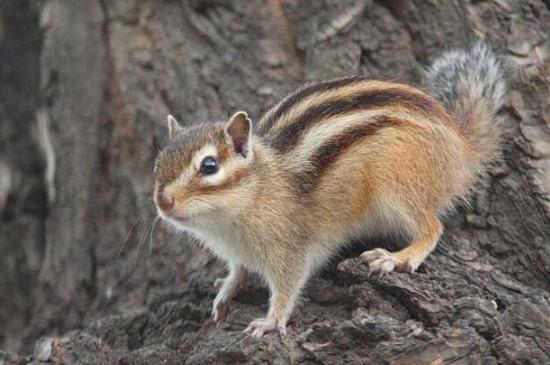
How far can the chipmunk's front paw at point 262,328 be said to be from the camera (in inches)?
174

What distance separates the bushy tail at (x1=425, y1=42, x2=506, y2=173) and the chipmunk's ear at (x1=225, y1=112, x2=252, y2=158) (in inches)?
47.3

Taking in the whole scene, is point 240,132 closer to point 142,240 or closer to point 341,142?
point 341,142

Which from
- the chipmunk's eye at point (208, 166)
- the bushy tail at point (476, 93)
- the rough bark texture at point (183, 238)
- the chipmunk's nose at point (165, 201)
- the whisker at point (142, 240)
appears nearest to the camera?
the rough bark texture at point (183, 238)

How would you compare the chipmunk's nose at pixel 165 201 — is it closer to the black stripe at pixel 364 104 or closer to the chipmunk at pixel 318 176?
the chipmunk at pixel 318 176

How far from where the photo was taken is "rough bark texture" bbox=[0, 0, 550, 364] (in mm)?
4145

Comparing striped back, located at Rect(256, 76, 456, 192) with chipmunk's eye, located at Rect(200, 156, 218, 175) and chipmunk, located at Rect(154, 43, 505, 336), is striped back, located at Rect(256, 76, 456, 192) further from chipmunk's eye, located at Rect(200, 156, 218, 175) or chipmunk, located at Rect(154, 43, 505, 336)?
chipmunk's eye, located at Rect(200, 156, 218, 175)

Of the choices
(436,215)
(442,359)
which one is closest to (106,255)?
(436,215)

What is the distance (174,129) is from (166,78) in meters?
1.25

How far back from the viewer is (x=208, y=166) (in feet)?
15.3

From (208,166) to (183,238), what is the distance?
122cm

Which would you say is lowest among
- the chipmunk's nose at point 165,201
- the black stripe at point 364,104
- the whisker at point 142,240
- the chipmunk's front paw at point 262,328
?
the whisker at point 142,240

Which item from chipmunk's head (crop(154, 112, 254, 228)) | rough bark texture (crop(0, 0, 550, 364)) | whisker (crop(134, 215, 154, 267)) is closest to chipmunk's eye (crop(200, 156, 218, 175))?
chipmunk's head (crop(154, 112, 254, 228))

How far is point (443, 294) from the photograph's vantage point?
13.9ft

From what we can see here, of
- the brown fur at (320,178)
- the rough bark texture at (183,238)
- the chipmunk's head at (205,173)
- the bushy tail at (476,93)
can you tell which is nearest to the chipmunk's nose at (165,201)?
the chipmunk's head at (205,173)
